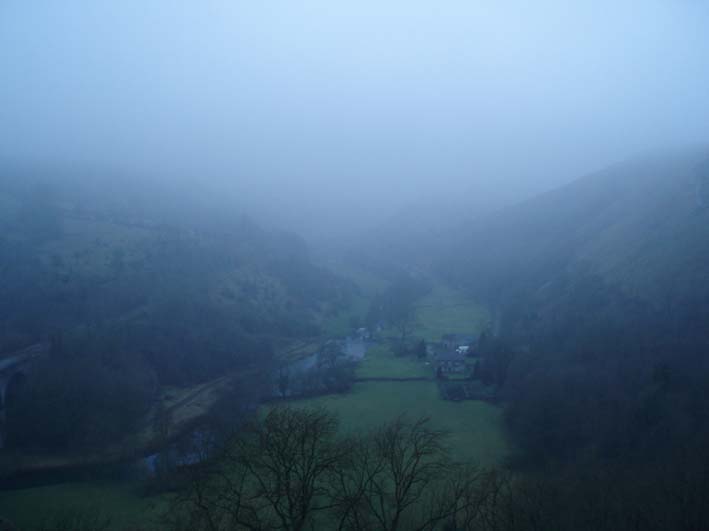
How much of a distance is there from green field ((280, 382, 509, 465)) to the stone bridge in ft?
36.5

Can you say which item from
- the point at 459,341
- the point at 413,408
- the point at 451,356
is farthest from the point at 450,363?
the point at 413,408

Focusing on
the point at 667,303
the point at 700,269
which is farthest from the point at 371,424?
the point at 700,269

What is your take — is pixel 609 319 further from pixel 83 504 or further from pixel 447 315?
pixel 83 504

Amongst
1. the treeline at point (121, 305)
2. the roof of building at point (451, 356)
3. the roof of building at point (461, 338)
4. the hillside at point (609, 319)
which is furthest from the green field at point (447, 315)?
the treeline at point (121, 305)

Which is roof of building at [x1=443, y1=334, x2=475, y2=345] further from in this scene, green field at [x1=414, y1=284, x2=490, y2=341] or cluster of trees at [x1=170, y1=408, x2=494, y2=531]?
cluster of trees at [x1=170, y1=408, x2=494, y2=531]

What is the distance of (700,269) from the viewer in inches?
963

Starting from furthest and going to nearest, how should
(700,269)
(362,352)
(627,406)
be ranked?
(362,352)
(700,269)
(627,406)

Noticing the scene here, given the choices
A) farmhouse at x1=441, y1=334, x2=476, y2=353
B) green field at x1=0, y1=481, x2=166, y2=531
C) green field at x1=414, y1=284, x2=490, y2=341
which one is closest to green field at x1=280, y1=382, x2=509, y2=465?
green field at x1=0, y1=481, x2=166, y2=531

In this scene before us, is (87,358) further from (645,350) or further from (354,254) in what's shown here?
(354,254)

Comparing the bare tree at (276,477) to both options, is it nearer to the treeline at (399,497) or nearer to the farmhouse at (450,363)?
the treeline at (399,497)

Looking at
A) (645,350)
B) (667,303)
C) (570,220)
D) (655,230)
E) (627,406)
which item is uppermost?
(570,220)

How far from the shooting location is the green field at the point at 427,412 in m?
17.2

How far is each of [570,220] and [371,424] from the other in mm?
39913

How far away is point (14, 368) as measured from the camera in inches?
864
